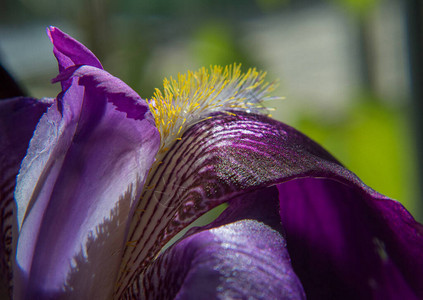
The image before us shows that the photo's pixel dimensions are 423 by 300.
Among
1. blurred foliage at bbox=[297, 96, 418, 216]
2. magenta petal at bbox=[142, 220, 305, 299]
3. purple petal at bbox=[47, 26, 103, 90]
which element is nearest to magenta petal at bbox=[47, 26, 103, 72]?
purple petal at bbox=[47, 26, 103, 90]

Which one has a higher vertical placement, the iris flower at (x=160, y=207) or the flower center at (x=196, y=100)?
the flower center at (x=196, y=100)

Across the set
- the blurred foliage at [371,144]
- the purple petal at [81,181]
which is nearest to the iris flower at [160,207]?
the purple petal at [81,181]

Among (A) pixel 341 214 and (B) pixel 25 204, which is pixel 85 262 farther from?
(A) pixel 341 214

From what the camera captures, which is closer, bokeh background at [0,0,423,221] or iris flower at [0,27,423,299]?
iris flower at [0,27,423,299]

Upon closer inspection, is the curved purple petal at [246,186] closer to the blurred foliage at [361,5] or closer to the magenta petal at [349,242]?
the magenta petal at [349,242]

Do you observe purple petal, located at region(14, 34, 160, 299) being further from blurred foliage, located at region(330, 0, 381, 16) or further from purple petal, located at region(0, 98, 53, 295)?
blurred foliage, located at region(330, 0, 381, 16)

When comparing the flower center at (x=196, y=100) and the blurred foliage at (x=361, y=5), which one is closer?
the flower center at (x=196, y=100)

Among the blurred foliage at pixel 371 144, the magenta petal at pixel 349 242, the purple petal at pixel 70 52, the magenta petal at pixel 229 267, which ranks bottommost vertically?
the blurred foliage at pixel 371 144

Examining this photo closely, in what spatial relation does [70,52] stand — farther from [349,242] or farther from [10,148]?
[349,242]

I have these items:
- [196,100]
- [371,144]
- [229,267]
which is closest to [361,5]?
[371,144]
